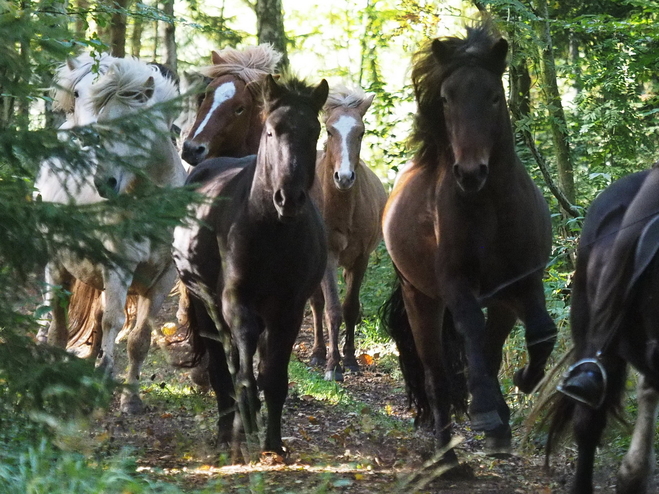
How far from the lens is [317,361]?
476 inches

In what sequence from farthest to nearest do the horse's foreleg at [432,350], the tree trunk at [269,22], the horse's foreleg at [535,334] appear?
the tree trunk at [269,22] < the horse's foreleg at [432,350] < the horse's foreleg at [535,334]

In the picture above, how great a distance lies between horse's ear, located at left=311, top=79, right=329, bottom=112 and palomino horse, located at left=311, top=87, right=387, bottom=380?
14.5 ft

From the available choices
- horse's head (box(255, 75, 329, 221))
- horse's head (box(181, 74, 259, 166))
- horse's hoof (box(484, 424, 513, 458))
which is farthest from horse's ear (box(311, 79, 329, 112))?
horse's head (box(181, 74, 259, 166))

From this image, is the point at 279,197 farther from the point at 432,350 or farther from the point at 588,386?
the point at 588,386

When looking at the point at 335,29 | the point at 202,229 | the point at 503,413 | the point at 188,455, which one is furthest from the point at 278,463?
the point at 335,29

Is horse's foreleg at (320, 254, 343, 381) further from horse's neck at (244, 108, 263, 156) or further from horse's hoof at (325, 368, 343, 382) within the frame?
horse's neck at (244, 108, 263, 156)

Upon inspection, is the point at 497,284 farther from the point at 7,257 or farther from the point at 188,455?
the point at 7,257

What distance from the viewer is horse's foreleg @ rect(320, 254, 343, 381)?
11.2 m

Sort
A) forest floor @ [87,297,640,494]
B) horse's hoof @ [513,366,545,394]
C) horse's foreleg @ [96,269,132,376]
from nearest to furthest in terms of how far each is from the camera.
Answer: forest floor @ [87,297,640,494]
horse's hoof @ [513,366,545,394]
horse's foreleg @ [96,269,132,376]

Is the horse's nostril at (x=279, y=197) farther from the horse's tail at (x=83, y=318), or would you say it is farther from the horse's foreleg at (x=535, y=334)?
the horse's tail at (x=83, y=318)

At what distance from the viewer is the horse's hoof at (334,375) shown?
11.0 meters

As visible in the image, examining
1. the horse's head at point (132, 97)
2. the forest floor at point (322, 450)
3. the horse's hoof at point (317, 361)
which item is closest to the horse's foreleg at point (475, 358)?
the forest floor at point (322, 450)

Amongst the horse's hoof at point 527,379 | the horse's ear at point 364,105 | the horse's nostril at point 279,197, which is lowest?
the horse's hoof at point 527,379

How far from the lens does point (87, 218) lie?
14.9 ft
